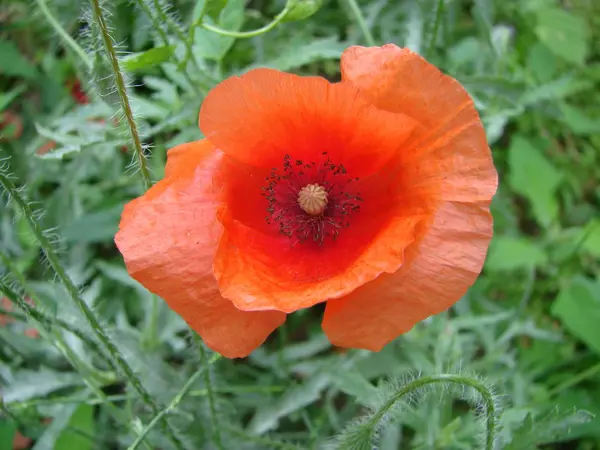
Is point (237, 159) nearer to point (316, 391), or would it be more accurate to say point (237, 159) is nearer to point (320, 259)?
point (320, 259)

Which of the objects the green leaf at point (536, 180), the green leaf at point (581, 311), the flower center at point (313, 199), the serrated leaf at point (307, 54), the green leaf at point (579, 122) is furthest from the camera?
the green leaf at point (579, 122)

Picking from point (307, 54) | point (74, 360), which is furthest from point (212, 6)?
point (74, 360)

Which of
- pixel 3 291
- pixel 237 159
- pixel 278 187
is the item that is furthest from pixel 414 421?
Result: pixel 3 291

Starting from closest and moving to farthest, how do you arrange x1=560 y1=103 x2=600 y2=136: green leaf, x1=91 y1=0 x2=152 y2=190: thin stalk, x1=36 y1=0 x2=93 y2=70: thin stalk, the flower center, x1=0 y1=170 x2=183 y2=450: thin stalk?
x1=91 y1=0 x2=152 y2=190: thin stalk
x1=0 y1=170 x2=183 y2=450: thin stalk
the flower center
x1=36 y1=0 x2=93 y2=70: thin stalk
x1=560 y1=103 x2=600 y2=136: green leaf

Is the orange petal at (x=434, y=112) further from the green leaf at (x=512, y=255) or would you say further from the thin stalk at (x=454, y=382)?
the green leaf at (x=512, y=255)

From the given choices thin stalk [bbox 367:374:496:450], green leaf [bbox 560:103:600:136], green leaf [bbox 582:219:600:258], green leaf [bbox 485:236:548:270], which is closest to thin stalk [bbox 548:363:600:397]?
green leaf [bbox 485:236:548:270]

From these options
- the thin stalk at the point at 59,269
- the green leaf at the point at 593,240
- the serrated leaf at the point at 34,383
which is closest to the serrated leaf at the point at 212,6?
the thin stalk at the point at 59,269

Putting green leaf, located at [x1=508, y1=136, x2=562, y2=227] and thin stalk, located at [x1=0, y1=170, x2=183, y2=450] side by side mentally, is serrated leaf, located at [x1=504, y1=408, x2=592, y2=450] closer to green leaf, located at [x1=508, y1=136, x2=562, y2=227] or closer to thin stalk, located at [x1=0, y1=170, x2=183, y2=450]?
thin stalk, located at [x1=0, y1=170, x2=183, y2=450]
